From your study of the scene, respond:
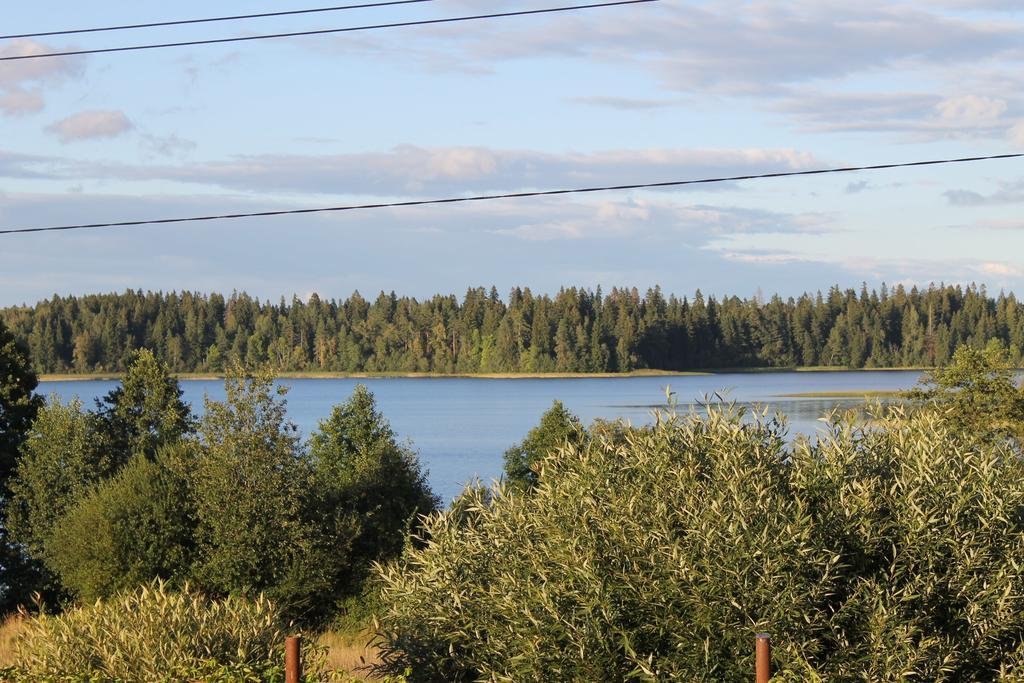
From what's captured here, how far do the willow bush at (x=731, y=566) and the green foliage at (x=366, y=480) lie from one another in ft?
71.1

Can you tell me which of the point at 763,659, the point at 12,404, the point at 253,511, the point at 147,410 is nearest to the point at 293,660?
the point at 763,659

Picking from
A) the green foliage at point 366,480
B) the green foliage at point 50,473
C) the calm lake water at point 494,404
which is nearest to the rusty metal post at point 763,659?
the calm lake water at point 494,404

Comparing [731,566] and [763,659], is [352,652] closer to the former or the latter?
[731,566]

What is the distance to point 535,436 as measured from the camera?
46656mm

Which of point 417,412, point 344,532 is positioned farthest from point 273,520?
point 417,412

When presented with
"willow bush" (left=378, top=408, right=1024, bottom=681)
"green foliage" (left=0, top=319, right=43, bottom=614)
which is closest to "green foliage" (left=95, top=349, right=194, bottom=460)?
"green foliage" (left=0, top=319, right=43, bottom=614)

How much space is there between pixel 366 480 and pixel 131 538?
8177mm

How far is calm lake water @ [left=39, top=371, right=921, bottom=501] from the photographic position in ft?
239

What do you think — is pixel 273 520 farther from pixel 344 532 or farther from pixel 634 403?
pixel 634 403

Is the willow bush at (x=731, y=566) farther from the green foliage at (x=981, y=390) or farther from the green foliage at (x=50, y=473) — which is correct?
the green foliage at (x=50, y=473)

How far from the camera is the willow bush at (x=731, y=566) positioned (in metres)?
12.1

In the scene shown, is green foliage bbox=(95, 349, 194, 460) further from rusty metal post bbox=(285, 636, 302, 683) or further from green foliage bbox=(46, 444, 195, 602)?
rusty metal post bbox=(285, 636, 302, 683)

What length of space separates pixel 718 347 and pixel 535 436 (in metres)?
150

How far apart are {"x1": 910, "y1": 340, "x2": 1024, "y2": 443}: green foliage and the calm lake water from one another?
417cm
